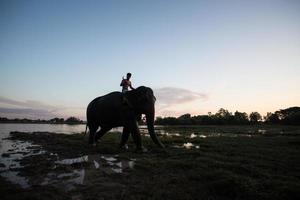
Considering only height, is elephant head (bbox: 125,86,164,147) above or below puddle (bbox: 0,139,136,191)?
above

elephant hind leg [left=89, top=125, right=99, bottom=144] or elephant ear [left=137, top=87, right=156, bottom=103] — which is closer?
elephant ear [left=137, top=87, right=156, bottom=103]

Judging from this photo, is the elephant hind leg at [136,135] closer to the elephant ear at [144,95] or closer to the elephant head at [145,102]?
the elephant head at [145,102]

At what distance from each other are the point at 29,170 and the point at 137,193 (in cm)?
385

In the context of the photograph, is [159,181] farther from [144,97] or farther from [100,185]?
[144,97]

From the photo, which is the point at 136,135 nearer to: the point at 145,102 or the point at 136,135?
the point at 136,135

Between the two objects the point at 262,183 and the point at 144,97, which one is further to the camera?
the point at 144,97

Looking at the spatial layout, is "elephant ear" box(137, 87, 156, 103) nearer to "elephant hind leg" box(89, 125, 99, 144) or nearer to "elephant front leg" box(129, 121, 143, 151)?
"elephant front leg" box(129, 121, 143, 151)

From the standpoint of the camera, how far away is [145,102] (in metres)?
12.0

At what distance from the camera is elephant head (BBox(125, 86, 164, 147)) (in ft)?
39.3

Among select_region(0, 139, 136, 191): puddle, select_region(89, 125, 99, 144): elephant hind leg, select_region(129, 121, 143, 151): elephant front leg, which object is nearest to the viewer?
select_region(0, 139, 136, 191): puddle

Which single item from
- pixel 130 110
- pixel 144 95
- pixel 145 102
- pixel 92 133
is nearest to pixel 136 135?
pixel 130 110

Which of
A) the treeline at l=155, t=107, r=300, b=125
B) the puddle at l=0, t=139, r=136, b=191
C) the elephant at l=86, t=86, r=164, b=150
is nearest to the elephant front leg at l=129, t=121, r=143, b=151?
the elephant at l=86, t=86, r=164, b=150

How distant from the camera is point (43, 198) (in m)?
4.83

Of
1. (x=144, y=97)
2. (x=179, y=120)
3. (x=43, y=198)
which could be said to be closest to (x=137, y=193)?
(x=43, y=198)
